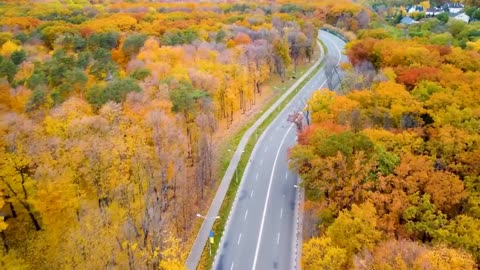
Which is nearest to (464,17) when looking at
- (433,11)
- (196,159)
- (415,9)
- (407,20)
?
(407,20)

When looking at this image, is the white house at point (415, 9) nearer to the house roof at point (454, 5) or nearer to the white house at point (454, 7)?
the white house at point (454, 7)

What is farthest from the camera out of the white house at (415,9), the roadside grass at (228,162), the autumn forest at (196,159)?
the white house at (415,9)

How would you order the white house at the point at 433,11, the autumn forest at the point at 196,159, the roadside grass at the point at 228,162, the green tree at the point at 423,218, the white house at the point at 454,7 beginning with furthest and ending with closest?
the white house at the point at 454,7
the white house at the point at 433,11
the roadside grass at the point at 228,162
the green tree at the point at 423,218
the autumn forest at the point at 196,159

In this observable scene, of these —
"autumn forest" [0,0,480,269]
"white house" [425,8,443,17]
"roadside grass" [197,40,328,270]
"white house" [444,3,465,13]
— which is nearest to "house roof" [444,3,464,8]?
"white house" [444,3,465,13]

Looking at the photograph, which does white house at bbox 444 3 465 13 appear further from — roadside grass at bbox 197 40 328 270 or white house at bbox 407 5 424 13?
roadside grass at bbox 197 40 328 270

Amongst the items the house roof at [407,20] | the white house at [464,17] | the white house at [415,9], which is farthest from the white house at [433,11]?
the white house at [464,17]

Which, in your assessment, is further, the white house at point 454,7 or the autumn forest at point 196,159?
the white house at point 454,7

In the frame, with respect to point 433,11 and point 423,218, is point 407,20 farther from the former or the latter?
point 423,218

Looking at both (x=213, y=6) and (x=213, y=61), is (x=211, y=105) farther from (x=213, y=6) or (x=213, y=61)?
(x=213, y=6)

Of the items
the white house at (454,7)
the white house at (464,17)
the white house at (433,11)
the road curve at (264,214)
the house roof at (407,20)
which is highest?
the white house at (454,7)
